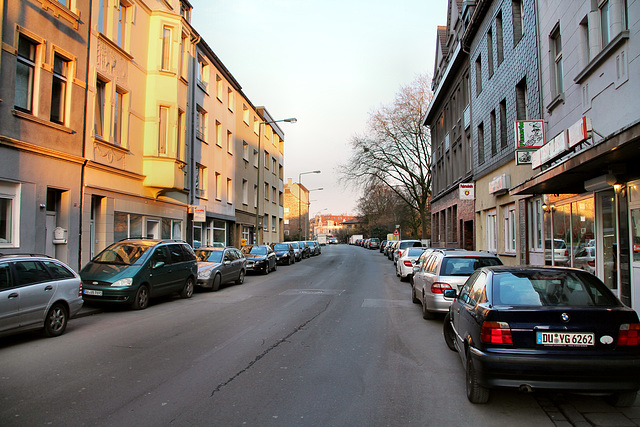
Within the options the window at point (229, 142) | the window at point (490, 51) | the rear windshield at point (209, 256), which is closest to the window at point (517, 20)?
the window at point (490, 51)

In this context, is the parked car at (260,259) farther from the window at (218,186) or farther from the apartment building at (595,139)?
the apartment building at (595,139)

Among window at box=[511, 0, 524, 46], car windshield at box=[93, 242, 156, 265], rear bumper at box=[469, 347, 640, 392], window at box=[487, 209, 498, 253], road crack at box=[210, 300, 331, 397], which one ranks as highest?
window at box=[511, 0, 524, 46]

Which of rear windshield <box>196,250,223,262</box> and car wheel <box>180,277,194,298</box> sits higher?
rear windshield <box>196,250,223,262</box>

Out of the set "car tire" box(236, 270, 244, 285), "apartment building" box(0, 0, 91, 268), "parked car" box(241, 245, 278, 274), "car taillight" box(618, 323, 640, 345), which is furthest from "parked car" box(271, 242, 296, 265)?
"car taillight" box(618, 323, 640, 345)

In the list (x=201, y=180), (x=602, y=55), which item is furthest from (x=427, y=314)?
(x=201, y=180)

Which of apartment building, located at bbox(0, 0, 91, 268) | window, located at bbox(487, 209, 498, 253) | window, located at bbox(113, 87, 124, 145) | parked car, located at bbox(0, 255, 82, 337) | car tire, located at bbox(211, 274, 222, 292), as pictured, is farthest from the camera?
window, located at bbox(487, 209, 498, 253)

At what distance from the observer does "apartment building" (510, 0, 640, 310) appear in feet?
27.0

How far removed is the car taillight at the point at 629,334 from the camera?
4.23 meters

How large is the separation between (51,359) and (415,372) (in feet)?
16.6

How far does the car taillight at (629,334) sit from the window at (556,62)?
996cm

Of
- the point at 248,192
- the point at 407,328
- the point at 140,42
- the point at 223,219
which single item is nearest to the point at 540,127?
the point at 407,328

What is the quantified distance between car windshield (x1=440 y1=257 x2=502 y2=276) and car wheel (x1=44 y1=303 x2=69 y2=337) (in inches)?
288

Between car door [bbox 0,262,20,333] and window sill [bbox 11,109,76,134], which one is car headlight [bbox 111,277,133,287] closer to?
car door [bbox 0,262,20,333]

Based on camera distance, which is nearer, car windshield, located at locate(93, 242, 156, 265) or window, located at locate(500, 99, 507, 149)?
car windshield, located at locate(93, 242, 156, 265)
